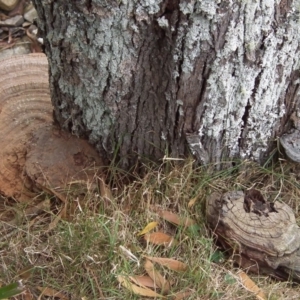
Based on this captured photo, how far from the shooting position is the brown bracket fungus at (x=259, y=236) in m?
1.74

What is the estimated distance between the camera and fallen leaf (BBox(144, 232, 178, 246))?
1.85 m

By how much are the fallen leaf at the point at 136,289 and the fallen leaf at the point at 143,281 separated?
0.01 metres

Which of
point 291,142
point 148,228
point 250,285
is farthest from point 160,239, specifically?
point 291,142

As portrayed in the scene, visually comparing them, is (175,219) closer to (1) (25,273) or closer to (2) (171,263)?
(2) (171,263)

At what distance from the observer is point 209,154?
1969 millimetres

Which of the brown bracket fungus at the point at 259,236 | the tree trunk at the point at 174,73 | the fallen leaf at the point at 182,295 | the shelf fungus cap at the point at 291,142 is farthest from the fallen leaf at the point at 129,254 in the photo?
the shelf fungus cap at the point at 291,142

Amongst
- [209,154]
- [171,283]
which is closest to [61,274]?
[171,283]

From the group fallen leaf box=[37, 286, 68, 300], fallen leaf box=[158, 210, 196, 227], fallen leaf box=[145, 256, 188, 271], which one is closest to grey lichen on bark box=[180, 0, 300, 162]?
fallen leaf box=[158, 210, 196, 227]

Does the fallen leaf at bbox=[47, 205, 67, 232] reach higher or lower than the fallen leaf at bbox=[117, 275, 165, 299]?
higher

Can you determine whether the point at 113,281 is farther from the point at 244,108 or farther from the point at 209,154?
the point at 244,108

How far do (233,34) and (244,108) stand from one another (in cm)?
29

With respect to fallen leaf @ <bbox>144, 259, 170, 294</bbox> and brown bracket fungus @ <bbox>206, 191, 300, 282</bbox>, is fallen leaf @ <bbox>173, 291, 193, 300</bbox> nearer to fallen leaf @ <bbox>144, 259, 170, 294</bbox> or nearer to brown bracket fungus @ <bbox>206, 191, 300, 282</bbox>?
fallen leaf @ <bbox>144, 259, 170, 294</bbox>

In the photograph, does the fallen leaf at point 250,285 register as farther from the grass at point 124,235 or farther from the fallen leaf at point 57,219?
the fallen leaf at point 57,219

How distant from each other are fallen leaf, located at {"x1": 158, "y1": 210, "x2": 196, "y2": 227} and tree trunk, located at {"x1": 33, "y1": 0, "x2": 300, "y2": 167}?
0.21 meters
